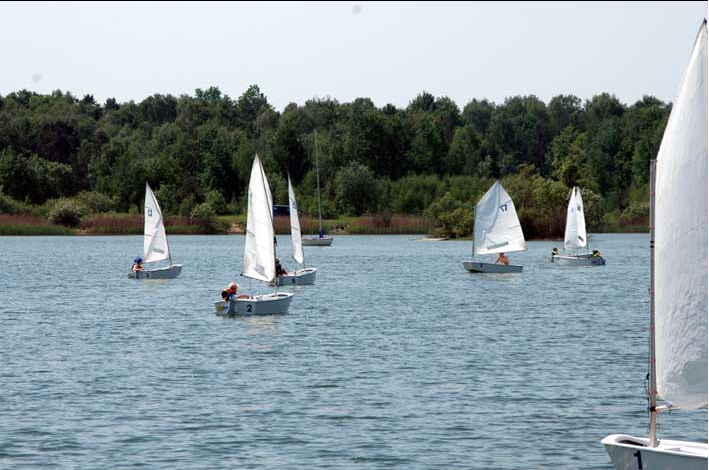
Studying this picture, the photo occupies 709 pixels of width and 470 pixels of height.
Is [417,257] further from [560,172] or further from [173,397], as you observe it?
[173,397]

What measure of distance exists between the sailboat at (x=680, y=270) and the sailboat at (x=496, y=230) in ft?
219

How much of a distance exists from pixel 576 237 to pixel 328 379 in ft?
236

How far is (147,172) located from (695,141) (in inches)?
7168

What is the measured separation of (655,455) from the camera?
20828mm

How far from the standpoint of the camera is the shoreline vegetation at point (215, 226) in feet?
573

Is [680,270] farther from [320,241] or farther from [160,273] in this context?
[320,241]

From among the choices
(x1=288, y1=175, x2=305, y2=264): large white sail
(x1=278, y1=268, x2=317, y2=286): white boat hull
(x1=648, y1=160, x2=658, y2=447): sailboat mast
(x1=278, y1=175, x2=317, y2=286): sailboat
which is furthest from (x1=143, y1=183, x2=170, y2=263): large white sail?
(x1=648, y1=160, x2=658, y2=447): sailboat mast

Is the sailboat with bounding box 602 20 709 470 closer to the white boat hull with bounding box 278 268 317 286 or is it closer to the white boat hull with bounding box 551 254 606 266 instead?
the white boat hull with bounding box 278 268 317 286

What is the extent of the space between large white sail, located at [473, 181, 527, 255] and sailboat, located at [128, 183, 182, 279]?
22.5m

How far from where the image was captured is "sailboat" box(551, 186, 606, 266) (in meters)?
102

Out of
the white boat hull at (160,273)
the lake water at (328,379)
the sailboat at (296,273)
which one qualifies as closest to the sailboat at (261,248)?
the lake water at (328,379)

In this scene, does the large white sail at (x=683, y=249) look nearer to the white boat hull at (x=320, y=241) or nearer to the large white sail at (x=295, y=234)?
the large white sail at (x=295, y=234)

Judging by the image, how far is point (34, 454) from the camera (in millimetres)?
27266

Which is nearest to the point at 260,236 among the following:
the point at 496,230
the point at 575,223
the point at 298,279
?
the point at 298,279
